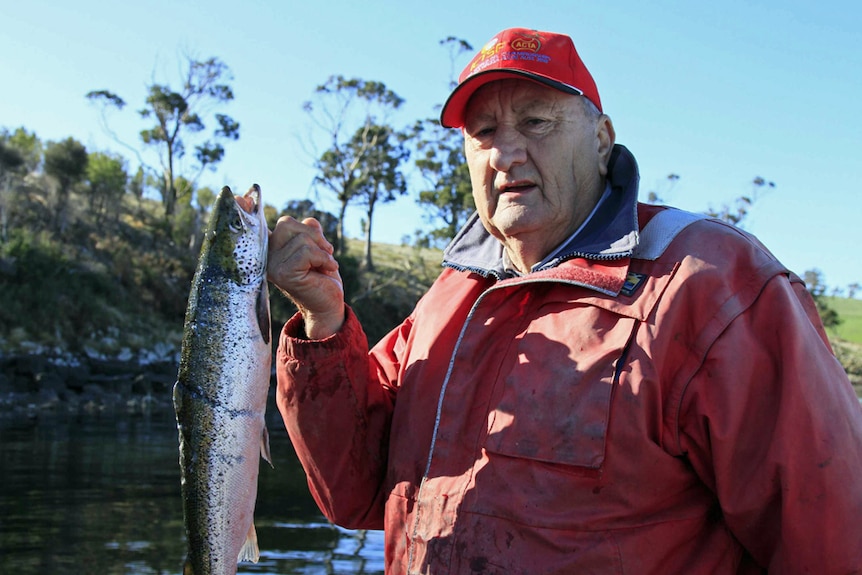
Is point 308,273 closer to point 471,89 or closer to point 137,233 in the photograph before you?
point 471,89

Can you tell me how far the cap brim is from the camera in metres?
3.03

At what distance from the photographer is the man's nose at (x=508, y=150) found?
3.13 metres

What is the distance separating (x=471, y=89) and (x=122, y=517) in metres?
9.92

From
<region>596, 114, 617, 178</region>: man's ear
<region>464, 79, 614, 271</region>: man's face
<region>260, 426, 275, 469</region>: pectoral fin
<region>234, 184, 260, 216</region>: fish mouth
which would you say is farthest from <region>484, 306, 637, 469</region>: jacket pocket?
<region>234, 184, 260, 216</region>: fish mouth

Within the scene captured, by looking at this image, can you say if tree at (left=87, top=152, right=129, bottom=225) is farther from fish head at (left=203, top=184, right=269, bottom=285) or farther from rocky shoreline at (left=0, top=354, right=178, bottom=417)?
fish head at (left=203, top=184, right=269, bottom=285)

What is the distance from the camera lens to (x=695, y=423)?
2508 mm

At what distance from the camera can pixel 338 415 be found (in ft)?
10.4

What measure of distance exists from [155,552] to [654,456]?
855cm

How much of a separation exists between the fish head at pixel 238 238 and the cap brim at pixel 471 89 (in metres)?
0.81

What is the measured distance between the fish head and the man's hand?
0.05 meters

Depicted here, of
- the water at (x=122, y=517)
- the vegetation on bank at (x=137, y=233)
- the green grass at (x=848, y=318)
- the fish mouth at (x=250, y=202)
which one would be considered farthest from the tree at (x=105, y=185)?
the green grass at (x=848, y=318)

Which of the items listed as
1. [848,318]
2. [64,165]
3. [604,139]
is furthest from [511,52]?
[848,318]

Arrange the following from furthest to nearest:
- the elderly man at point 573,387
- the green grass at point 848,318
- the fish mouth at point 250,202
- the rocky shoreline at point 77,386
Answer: the green grass at point 848,318 < the rocky shoreline at point 77,386 < the fish mouth at point 250,202 < the elderly man at point 573,387

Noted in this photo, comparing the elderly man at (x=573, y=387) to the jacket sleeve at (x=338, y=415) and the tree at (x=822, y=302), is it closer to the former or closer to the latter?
the jacket sleeve at (x=338, y=415)
